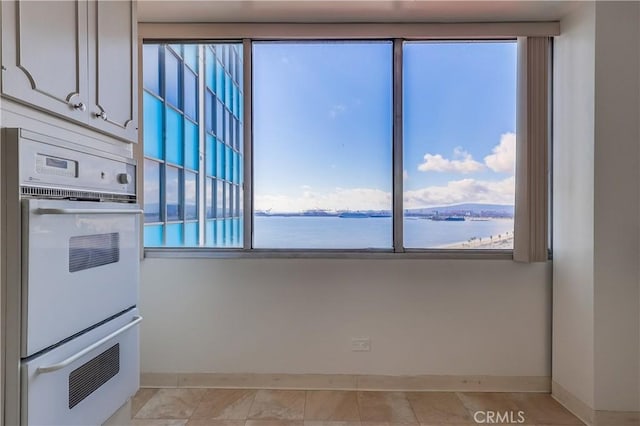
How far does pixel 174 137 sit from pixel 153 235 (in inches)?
29.5

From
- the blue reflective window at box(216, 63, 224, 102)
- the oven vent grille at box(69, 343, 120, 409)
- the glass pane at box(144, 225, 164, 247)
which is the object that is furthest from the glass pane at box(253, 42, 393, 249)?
the oven vent grille at box(69, 343, 120, 409)

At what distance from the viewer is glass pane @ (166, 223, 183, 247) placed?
8.48 feet

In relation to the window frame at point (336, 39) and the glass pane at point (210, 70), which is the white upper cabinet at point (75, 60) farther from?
the glass pane at point (210, 70)

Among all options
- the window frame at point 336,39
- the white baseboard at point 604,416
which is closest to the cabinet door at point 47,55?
the window frame at point 336,39

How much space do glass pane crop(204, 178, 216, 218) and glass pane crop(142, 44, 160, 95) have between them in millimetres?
752

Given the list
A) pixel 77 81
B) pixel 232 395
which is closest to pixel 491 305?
pixel 232 395

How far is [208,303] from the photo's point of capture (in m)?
2.50

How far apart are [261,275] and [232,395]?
2.70 ft

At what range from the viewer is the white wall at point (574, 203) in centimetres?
212

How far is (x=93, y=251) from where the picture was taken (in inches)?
55.0

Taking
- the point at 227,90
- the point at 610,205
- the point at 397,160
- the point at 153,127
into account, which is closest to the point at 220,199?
the point at 153,127

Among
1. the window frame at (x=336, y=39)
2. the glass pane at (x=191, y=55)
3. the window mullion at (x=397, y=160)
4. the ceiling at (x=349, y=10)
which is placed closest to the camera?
the ceiling at (x=349, y=10)

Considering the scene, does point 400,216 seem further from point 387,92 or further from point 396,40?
point 396,40

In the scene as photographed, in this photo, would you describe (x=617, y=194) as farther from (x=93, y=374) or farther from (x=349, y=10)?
(x=93, y=374)
